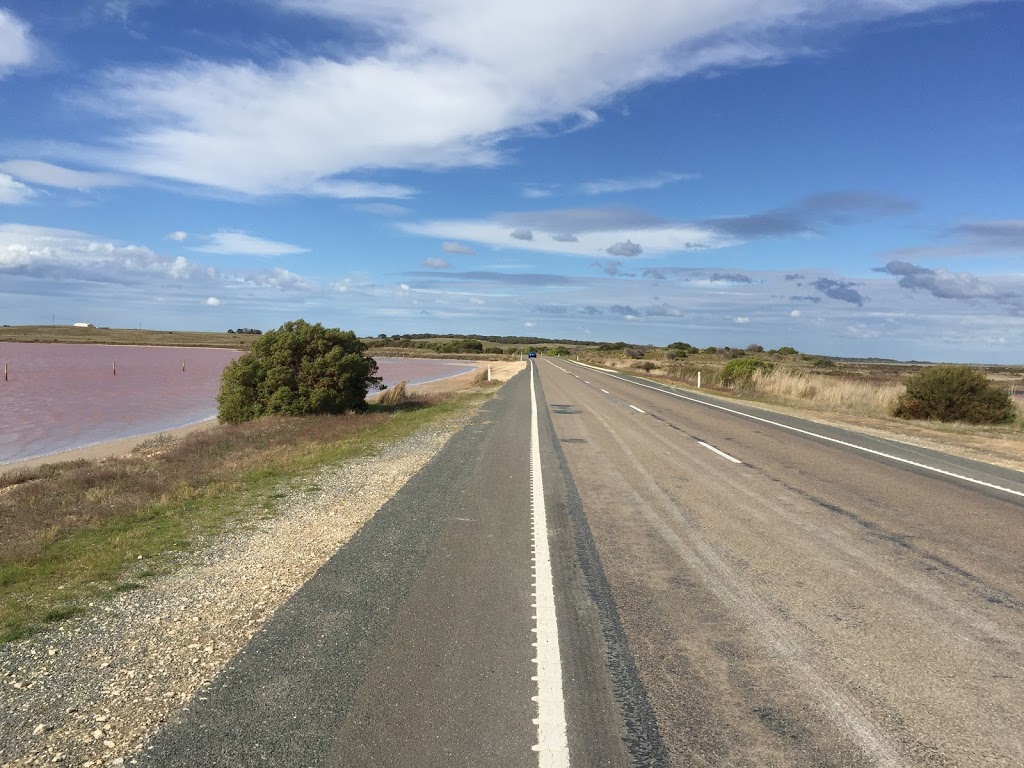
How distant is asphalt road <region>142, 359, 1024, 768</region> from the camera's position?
3.38 m

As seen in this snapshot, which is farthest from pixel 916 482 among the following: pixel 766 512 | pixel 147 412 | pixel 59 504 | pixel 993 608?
pixel 147 412

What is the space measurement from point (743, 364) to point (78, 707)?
39348mm

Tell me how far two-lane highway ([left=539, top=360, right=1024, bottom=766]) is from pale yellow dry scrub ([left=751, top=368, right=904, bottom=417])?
14.9 metres

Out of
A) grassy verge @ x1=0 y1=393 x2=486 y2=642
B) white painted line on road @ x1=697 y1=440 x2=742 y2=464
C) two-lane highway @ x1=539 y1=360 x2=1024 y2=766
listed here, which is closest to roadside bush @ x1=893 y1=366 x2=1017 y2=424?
two-lane highway @ x1=539 y1=360 x2=1024 y2=766

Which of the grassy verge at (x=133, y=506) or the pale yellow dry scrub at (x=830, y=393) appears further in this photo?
the pale yellow dry scrub at (x=830, y=393)

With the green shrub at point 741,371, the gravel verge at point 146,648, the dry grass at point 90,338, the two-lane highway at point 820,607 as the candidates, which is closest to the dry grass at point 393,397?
the two-lane highway at point 820,607

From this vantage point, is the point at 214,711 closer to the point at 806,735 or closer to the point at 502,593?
the point at 502,593

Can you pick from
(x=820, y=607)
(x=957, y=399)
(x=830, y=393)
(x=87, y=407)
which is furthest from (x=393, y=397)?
(x=820, y=607)

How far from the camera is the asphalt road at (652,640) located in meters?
3.38

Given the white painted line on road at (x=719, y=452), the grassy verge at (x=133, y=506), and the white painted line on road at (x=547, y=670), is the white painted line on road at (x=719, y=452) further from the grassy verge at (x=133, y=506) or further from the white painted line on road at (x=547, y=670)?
the grassy verge at (x=133, y=506)

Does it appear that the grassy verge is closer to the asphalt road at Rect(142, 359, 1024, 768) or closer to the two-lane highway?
the asphalt road at Rect(142, 359, 1024, 768)

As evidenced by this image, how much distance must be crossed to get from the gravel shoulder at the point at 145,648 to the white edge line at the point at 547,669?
195 centimetres

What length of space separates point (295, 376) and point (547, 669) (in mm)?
19261

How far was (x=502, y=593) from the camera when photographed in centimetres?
548
